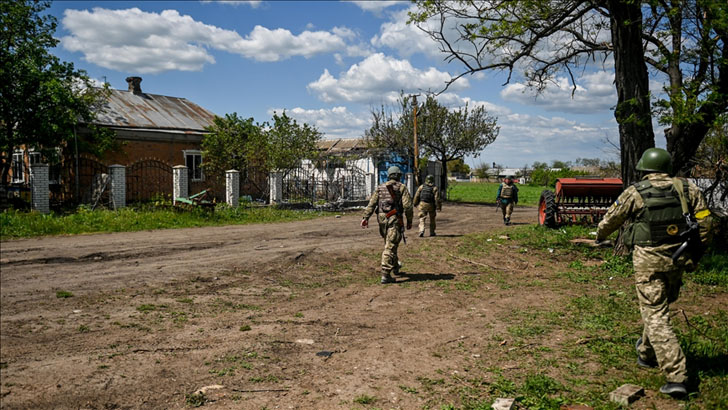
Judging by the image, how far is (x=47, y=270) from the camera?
9.19 metres

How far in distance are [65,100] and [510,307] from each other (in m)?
17.7

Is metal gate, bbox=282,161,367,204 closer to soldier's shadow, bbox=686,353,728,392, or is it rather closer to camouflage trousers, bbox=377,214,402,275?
camouflage trousers, bbox=377,214,402,275

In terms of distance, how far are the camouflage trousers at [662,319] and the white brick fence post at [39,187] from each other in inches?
683

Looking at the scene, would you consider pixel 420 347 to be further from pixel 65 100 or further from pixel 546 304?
pixel 65 100

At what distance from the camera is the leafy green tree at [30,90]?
58.0 ft

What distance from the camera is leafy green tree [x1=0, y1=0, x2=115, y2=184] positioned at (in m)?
17.7

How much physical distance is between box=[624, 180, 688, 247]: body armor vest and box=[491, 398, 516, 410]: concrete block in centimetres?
170

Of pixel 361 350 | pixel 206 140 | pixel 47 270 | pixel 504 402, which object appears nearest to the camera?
pixel 504 402

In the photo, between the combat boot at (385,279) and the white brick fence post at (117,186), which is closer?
the combat boot at (385,279)

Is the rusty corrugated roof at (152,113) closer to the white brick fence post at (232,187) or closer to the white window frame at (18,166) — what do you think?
the white window frame at (18,166)

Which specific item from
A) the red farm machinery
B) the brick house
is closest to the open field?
the red farm machinery

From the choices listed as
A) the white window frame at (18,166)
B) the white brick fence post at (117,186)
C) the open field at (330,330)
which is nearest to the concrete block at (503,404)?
the open field at (330,330)

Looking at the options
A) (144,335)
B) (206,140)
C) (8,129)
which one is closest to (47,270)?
(144,335)

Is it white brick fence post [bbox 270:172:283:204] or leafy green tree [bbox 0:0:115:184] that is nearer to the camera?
leafy green tree [bbox 0:0:115:184]
